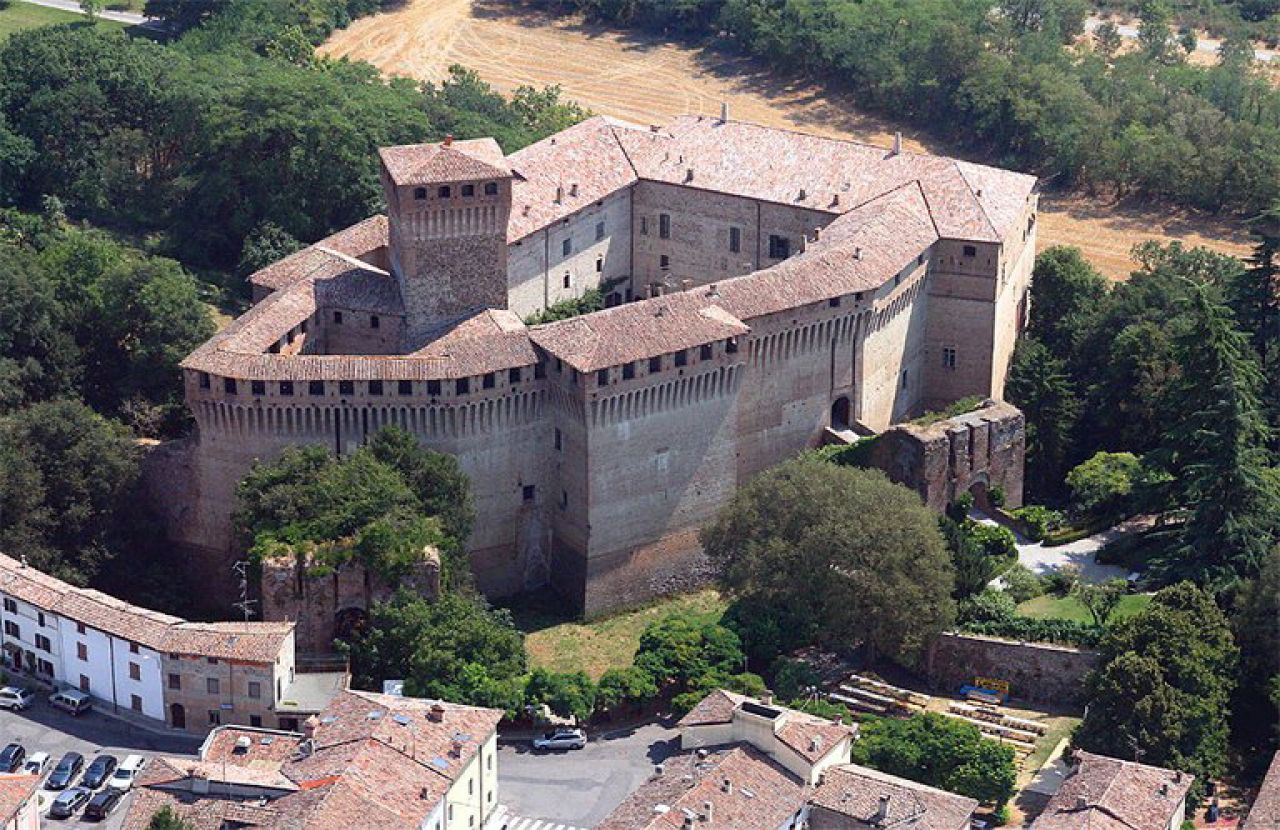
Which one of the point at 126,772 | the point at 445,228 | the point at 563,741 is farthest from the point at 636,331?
the point at 126,772

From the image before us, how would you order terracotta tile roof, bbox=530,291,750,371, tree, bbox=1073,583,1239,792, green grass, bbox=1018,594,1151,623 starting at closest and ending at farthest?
tree, bbox=1073,583,1239,792 → green grass, bbox=1018,594,1151,623 → terracotta tile roof, bbox=530,291,750,371

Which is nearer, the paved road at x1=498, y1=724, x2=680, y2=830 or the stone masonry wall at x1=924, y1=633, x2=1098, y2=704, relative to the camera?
the paved road at x1=498, y1=724, x2=680, y2=830

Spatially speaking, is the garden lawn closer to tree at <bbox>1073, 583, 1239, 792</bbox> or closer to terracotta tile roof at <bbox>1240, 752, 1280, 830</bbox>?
tree at <bbox>1073, 583, 1239, 792</bbox>

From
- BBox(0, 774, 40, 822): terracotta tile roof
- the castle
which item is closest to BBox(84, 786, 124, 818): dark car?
BBox(0, 774, 40, 822): terracotta tile roof

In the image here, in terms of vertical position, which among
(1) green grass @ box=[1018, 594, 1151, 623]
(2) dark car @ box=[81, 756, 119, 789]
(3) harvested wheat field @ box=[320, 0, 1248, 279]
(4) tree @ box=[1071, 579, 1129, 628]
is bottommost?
(2) dark car @ box=[81, 756, 119, 789]

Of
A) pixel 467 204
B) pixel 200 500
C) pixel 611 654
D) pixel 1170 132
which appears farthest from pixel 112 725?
pixel 1170 132

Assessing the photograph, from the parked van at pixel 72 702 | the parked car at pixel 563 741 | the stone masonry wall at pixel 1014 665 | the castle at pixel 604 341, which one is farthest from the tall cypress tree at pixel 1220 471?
the parked van at pixel 72 702

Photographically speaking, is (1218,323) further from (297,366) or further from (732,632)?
(297,366)
